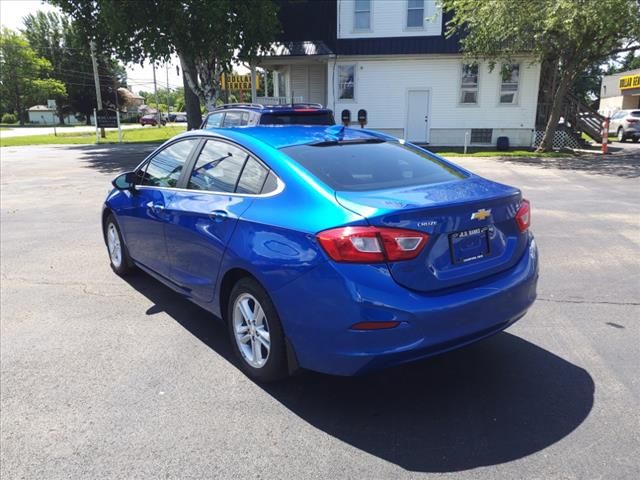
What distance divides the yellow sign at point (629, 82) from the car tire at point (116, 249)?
48.6 meters

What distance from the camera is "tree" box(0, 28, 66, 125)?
226 feet

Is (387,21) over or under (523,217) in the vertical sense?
over

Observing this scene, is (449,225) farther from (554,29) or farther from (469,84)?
(469,84)

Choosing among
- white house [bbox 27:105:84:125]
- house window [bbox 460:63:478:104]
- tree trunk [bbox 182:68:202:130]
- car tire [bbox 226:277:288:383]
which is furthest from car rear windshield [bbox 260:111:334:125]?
white house [bbox 27:105:84:125]

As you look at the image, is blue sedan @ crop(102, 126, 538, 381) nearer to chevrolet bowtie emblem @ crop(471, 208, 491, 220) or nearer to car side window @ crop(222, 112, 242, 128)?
chevrolet bowtie emblem @ crop(471, 208, 491, 220)

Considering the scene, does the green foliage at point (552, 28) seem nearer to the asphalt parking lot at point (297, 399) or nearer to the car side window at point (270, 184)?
the asphalt parking lot at point (297, 399)

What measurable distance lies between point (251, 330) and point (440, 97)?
71.3ft

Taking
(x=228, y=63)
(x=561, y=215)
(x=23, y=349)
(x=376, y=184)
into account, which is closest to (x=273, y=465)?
(x=376, y=184)

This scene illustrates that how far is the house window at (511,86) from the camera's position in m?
22.6

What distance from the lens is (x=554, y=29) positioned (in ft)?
55.3

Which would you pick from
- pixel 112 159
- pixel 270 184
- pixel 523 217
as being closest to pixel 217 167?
pixel 270 184

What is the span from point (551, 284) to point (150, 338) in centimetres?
393

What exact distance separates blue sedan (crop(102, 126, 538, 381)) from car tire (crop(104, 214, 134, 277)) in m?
1.48

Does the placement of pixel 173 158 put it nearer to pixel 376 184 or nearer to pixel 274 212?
pixel 274 212
